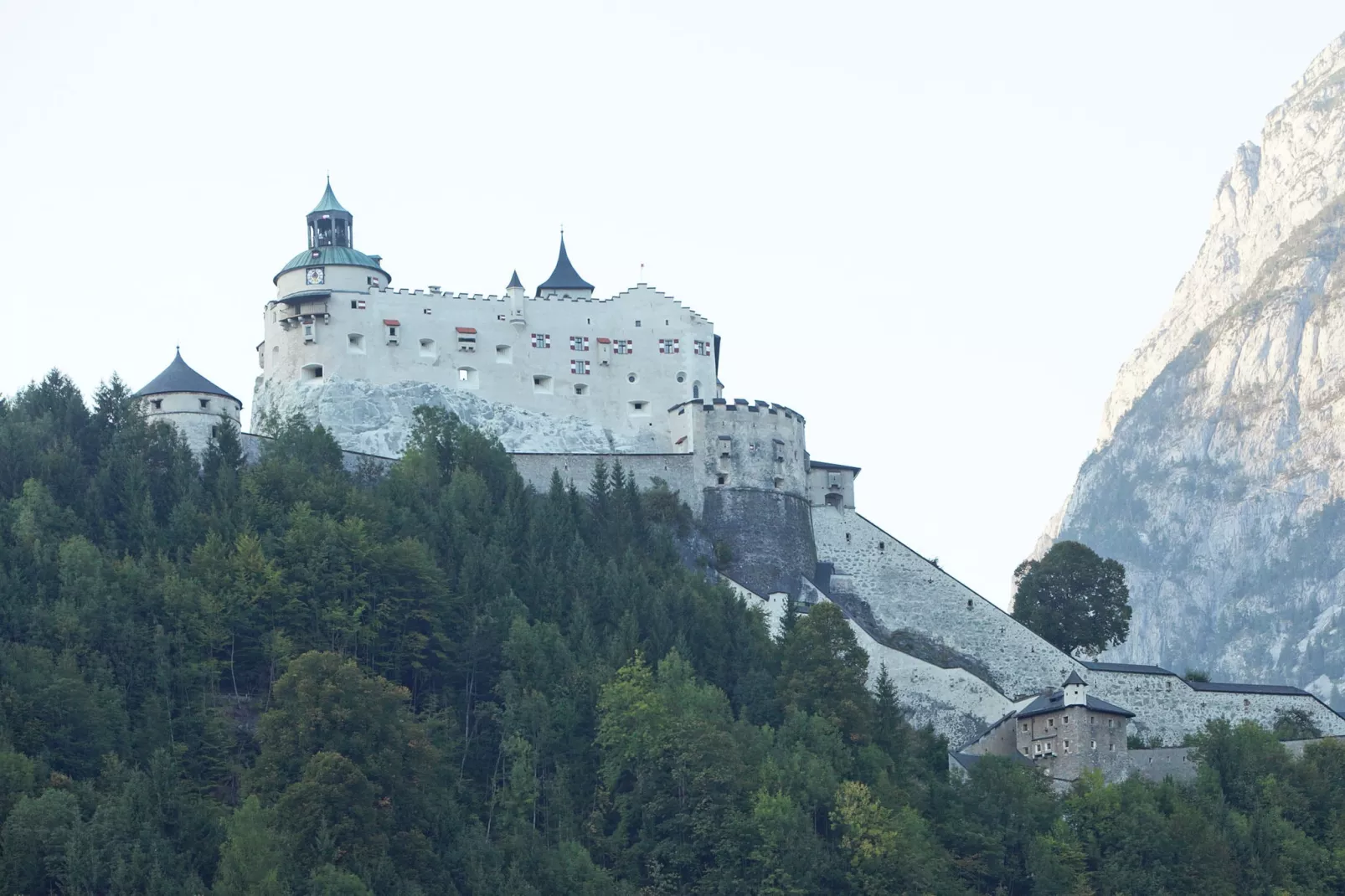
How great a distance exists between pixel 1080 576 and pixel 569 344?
20214 millimetres

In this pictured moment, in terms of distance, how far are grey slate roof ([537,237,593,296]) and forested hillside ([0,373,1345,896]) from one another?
12.9 metres

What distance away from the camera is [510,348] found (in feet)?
303

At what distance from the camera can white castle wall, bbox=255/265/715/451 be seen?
91312mm

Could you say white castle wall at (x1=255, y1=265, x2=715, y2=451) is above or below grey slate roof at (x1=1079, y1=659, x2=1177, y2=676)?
above

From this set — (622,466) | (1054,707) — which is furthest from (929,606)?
(622,466)

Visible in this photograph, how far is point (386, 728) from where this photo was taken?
216ft

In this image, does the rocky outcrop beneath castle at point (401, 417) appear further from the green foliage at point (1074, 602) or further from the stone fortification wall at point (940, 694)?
the green foliage at point (1074, 602)

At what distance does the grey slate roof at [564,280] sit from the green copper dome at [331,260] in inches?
234

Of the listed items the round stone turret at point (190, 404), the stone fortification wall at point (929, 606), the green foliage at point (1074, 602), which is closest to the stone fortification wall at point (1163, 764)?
the stone fortification wall at point (929, 606)

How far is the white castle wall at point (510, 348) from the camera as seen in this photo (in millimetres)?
91312

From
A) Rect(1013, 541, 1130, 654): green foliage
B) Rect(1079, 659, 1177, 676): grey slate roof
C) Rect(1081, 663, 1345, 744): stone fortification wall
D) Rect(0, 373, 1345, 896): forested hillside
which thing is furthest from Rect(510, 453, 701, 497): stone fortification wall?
Rect(1081, 663, 1345, 744): stone fortification wall

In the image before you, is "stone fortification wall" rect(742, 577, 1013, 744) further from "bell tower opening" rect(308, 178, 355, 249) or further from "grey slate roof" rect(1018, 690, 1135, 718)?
"bell tower opening" rect(308, 178, 355, 249)

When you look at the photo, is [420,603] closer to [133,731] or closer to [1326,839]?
[133,731]

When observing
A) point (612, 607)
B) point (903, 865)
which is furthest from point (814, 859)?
point (612, 607)
